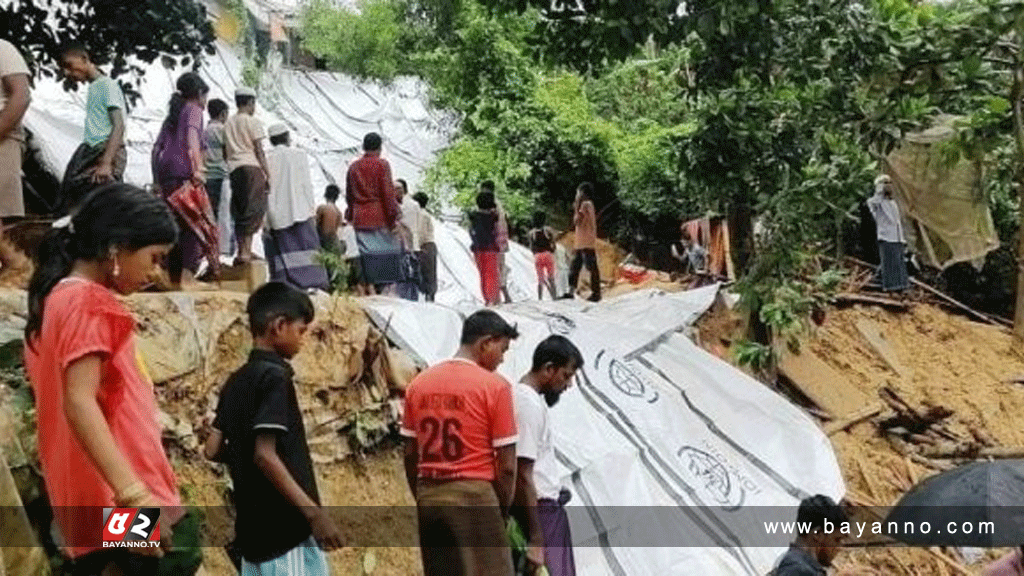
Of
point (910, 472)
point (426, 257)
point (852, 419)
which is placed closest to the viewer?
point (910, 472)

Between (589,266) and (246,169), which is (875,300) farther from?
(246,169)

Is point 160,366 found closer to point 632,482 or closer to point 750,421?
point 632,482

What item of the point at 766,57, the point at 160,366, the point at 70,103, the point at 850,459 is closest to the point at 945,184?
the point at 850,459

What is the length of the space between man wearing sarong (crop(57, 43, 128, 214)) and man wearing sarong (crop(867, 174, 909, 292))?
852 centimetres

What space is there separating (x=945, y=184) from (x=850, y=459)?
421 cm

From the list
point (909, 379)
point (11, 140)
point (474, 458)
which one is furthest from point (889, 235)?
point (11, 140)

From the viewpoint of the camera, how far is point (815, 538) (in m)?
4.29

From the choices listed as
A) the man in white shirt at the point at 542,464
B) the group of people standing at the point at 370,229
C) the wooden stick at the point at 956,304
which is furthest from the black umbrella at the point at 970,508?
the wooden stick at the point at 956,304

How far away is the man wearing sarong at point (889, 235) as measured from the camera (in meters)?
12.9

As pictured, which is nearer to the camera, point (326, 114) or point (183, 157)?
point (183, 157)

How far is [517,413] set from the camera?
4.67m

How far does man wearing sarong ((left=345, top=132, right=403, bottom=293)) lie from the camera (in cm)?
941

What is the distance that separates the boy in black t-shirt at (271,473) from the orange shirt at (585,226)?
8124 millimetres

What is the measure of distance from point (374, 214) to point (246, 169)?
1535 mm
